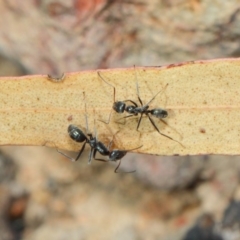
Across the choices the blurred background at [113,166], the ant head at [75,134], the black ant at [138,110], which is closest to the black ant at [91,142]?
the ant head at [75,134]

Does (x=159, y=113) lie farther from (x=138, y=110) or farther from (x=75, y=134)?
(x=75, y=134)

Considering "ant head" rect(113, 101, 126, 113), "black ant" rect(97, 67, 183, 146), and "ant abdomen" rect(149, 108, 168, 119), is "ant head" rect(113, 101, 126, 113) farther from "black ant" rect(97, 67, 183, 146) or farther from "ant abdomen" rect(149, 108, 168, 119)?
"ant abdomen" rect(149, 108, 168, 119)

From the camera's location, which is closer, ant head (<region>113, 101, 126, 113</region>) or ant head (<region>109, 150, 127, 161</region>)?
ant head (<region>113, 101, 126, 113</region>)

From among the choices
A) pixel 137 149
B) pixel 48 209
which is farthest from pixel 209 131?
pixel 48 209

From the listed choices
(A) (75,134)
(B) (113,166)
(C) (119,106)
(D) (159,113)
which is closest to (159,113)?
(D) (159,113)

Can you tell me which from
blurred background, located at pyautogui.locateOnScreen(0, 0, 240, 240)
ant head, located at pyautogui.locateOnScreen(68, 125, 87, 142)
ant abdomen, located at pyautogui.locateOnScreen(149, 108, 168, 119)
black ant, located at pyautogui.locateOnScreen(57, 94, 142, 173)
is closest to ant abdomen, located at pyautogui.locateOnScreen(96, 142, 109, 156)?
black ant, located at pyautogui.locateOnScreen(57, 94, 142, 173)

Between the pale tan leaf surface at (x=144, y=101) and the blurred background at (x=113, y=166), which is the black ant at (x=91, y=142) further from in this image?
the blurred background at (x=113, y=166)
